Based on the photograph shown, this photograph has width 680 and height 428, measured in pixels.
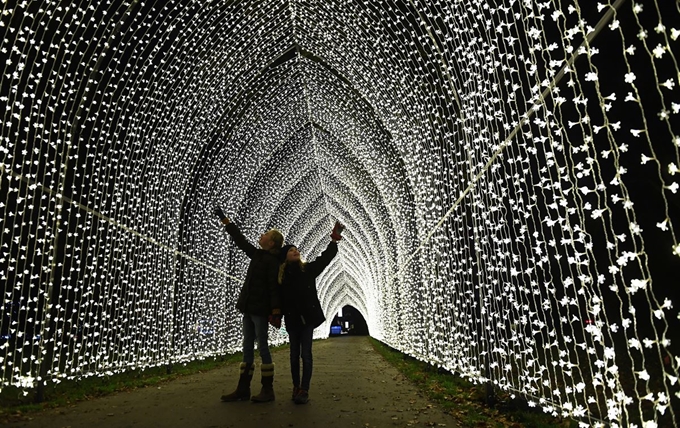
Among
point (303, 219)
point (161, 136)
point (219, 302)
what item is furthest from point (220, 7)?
point (303, 219)

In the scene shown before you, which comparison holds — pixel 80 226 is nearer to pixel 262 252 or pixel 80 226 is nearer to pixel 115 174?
pixel 115 174

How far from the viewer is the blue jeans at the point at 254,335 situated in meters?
5.09

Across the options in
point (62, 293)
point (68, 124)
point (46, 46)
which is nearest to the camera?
point (46, 46)

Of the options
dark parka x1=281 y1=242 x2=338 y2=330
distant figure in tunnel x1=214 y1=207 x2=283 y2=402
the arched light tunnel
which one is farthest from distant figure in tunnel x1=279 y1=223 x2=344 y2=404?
the arched light tunnel

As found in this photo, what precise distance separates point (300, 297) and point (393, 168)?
21.9 feet

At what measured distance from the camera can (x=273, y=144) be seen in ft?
48.1

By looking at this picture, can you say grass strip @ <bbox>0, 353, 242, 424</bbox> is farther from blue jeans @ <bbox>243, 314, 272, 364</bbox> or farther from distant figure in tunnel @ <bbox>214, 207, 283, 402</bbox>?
blue jeans @ <bbox>243, 314, 272, 364</bbox>

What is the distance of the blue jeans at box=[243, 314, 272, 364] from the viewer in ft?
16.7

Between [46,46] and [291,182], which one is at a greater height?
[291,182]

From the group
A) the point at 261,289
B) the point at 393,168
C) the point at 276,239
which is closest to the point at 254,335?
the point at 261,289

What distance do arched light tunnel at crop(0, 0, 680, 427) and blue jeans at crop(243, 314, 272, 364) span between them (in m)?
2.07

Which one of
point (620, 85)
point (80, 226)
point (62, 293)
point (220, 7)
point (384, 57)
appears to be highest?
point (220, 7)

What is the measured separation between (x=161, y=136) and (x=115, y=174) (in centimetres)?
139

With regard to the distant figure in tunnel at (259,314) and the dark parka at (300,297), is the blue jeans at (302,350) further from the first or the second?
the distant figure in tunnel at (259,314)
